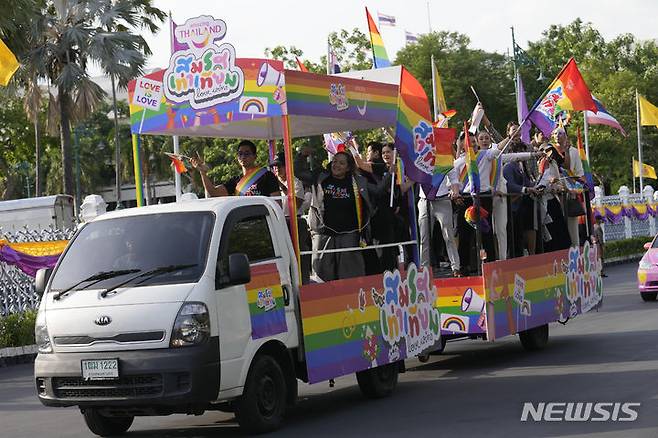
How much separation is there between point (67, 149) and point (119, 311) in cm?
3302

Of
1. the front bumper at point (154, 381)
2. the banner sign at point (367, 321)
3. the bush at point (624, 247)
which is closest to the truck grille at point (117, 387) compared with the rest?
the front bumper at point (154, 381)

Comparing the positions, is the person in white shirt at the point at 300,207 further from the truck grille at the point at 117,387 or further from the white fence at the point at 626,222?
the white fence at the point at 626,222

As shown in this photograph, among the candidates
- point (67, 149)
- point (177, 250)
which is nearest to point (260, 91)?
point (177, 250)

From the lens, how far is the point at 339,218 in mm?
11742

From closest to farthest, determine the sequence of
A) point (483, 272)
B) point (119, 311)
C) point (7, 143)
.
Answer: point (119, 311), point (483, 272), point (7, 143)

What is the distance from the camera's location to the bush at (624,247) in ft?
136

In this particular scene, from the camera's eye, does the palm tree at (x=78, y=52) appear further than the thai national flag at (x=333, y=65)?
Yes

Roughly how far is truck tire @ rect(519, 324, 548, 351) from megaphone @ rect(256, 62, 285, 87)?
20.3 ft

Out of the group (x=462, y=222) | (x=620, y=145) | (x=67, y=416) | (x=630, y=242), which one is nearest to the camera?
(x=67, y=416)

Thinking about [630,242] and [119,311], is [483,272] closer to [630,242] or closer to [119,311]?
[119,311]

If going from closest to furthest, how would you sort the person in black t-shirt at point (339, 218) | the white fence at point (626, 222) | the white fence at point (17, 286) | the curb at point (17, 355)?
1. the person in black t-shirt at point (339, 218)
2. the curb at point (17, 355)
3. the white fence at point (17, 286)
4. the white fence at point (626, 222)

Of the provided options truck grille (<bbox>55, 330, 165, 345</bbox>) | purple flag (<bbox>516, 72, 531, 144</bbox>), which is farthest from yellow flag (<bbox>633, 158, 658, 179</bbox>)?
truck grille (<bbox>55, 330, 165, 345</bbox>)

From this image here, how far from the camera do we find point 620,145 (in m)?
69.1

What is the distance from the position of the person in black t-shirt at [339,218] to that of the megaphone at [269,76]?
1.76 m
